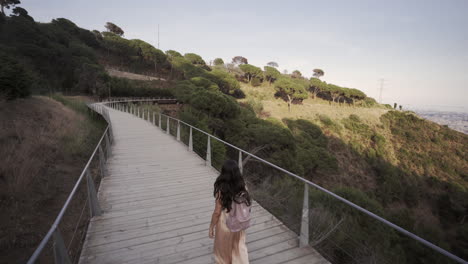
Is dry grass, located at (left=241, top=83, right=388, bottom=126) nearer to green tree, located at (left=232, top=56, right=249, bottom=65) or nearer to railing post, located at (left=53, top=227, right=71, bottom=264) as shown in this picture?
railing post, located at (left=53, top=227, right=71, bottom=264)

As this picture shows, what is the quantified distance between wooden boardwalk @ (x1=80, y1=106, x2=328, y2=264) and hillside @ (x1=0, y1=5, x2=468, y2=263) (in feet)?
2.34

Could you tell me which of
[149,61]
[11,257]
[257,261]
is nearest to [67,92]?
[149,61]

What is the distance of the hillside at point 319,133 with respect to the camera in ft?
54.9

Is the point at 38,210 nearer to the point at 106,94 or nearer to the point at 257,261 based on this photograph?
the point at 257,261

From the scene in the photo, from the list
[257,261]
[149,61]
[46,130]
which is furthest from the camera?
[149,61]

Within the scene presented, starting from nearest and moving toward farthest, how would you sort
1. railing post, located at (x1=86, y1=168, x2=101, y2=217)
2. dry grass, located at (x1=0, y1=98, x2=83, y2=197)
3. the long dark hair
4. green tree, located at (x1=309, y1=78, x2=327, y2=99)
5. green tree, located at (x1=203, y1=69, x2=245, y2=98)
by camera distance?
1. the long dark hair
2. railing post, located at (x1=86, y1=168, x2=101, y2=217)
3. dry grass, located at (x1=0, y1=98, x2=83, y2=197)
4. green tree, located at (x1=203, y1=69, x2=245, y2=98)
5. green tree, located at (x1=309, y1=78, x2=327, y2=99)

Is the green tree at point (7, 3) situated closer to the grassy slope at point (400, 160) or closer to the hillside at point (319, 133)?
the hillside at point (319, 133)

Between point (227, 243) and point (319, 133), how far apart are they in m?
34.0

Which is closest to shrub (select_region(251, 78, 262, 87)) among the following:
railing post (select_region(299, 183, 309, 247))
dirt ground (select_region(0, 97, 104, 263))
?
dirt ground (select_region(0, 97, 104, 263))

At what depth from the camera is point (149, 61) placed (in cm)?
6712

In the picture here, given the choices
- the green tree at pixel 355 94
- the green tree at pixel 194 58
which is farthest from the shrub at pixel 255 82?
the green tree at pixel 355 94

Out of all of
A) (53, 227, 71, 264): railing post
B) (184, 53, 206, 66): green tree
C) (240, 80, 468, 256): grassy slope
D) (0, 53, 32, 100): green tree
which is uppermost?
(184, 53, 206, 66): green tree

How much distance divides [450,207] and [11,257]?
121 ft

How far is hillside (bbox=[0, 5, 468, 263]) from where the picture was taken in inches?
659
